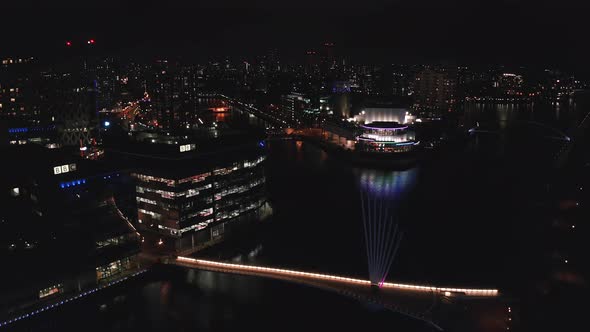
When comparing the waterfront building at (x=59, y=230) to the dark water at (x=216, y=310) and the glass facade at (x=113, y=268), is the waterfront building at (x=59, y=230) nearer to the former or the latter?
the glass facade at (x=113, y=268)

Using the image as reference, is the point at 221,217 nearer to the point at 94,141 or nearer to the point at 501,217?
the point at 94,141

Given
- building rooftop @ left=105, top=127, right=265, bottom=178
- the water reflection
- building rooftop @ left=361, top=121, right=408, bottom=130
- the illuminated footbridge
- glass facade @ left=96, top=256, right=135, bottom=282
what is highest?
building rooftop @ left=105, top=127, right=265, bottom=178

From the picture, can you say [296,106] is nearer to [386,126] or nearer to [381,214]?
[386,126]

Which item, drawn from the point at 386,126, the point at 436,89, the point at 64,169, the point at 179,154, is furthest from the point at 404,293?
the point at 436,89

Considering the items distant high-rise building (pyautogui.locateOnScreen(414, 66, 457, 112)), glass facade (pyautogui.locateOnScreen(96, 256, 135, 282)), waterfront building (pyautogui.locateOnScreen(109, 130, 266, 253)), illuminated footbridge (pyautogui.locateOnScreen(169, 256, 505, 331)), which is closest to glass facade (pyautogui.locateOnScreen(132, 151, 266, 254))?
waterfront building (pyautogui.locateOnScreen(109, 130, 266, 253))

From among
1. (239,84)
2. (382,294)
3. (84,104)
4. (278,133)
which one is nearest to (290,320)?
(382,294)

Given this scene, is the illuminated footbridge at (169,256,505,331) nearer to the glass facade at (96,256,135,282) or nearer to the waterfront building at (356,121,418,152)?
the glass facade at (96,256,135,282)

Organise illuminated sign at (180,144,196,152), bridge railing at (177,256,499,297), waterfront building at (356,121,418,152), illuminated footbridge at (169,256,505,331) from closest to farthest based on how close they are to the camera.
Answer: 1. illuminated footbridge at (169,256,505,331)
2. bridge railing at (177,256,499,297)
3. illuminated sign at (180,144,196,152)
4. waterfront building at (356,121,418,152)

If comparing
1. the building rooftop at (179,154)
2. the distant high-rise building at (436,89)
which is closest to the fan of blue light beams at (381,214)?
the building rooftop at (179,154)
